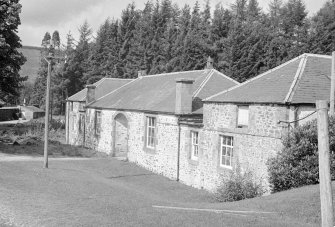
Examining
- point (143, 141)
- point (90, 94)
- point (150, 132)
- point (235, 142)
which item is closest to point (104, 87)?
point (90, 94)

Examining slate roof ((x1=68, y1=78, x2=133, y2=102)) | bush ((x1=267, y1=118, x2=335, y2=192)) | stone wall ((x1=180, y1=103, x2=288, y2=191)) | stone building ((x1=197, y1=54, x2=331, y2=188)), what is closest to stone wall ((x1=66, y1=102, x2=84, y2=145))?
slate roof ((x1=68, y1=78, x2=133, y2=102))

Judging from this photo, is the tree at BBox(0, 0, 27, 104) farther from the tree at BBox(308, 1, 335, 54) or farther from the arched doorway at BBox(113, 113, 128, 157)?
the tree at BBox(308, 1, 335, 54)

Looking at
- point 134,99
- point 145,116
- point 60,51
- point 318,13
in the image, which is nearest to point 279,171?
point 145,116

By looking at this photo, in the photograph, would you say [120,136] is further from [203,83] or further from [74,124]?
[74,124]

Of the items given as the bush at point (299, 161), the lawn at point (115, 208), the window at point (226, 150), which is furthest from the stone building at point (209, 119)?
the lawn at point (115, 208)

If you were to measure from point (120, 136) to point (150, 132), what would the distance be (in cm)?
542

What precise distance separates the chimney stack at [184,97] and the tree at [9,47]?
11.8 metres

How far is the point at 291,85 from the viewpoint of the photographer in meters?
17.4

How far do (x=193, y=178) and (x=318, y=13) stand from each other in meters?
39.0

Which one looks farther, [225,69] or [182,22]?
[182,22]

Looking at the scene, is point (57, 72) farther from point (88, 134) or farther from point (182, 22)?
point (88, 134)

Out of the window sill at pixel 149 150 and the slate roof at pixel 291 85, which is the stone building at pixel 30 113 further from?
the slate roof at pixel 291 85

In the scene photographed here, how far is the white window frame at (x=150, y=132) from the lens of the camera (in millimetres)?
26666

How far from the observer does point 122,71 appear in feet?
224
